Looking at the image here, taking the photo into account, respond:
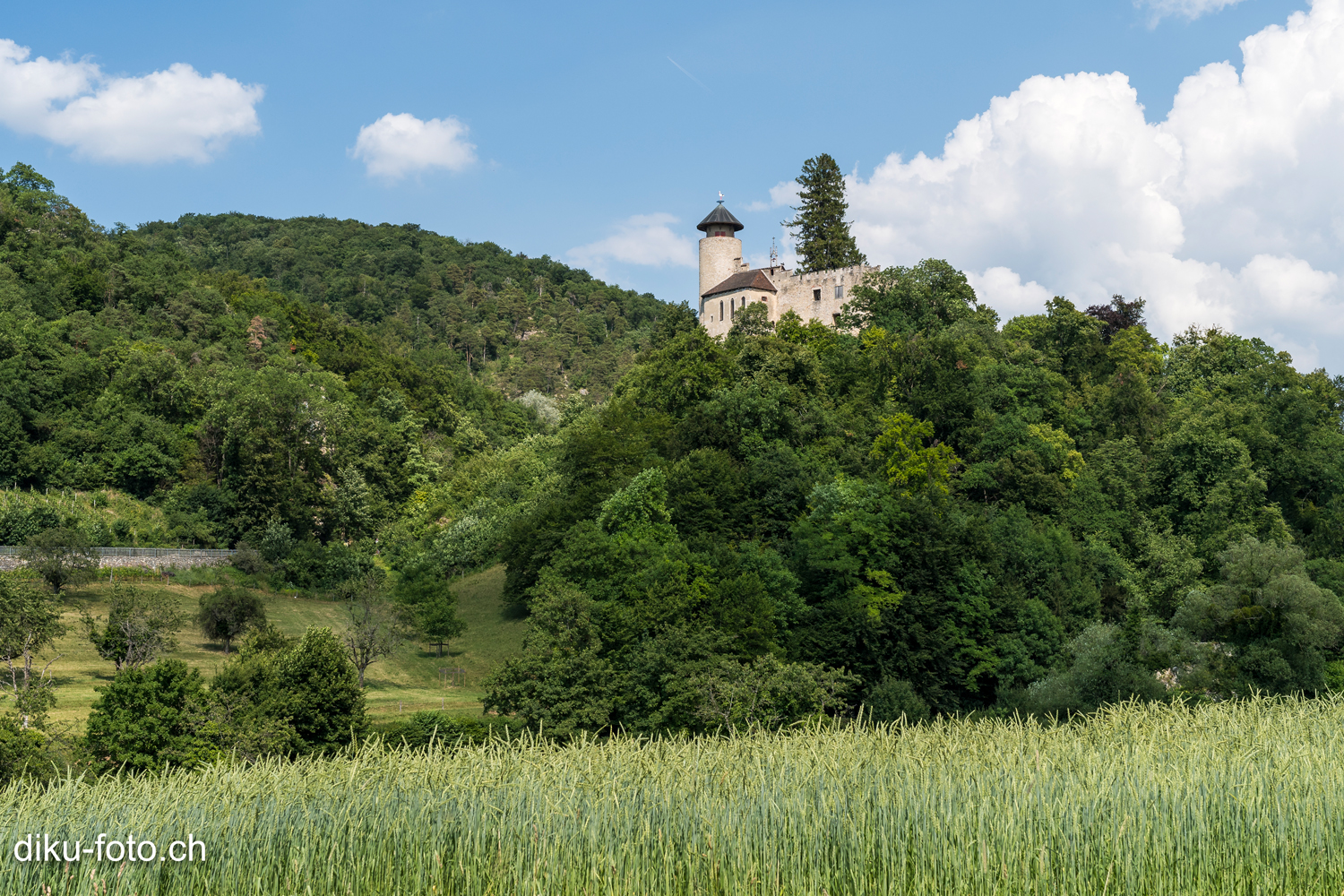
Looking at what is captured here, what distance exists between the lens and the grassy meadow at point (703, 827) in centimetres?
787

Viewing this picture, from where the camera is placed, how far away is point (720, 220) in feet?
239

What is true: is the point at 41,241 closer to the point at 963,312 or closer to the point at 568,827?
the point at 963,312

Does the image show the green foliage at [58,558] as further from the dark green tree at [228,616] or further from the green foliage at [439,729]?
the green foliage at [439,729]

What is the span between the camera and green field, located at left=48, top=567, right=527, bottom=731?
137ft

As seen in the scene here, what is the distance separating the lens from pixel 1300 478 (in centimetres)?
5572

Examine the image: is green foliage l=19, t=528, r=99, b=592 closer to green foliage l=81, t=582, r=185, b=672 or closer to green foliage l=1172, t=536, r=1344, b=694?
green foliage l=81, t=582, r=185, b=672

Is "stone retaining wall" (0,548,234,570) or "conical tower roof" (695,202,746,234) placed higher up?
"conical tower roof" (695,202,746,234)

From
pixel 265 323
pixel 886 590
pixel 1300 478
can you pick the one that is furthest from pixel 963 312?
pixel 265 323

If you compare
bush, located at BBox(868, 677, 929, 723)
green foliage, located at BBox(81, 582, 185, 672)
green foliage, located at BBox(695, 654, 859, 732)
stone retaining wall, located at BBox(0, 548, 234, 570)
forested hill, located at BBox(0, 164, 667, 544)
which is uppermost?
forested hill, located at BBox(0, 164, 667, 544)

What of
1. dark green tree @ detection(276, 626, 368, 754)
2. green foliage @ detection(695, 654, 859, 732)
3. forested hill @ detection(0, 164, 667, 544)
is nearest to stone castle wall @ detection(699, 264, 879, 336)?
forested hill @ detection(0, 164, 667, 544)

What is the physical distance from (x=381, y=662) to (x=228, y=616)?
26.8 ft

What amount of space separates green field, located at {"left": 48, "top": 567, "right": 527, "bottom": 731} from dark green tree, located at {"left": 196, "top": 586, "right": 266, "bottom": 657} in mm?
654

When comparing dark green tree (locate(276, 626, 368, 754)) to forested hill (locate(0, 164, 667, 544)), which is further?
forested hill (locate(0, 164, 667, 544))

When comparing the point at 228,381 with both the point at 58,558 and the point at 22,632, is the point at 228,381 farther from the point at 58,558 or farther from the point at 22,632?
the point at 22,632
